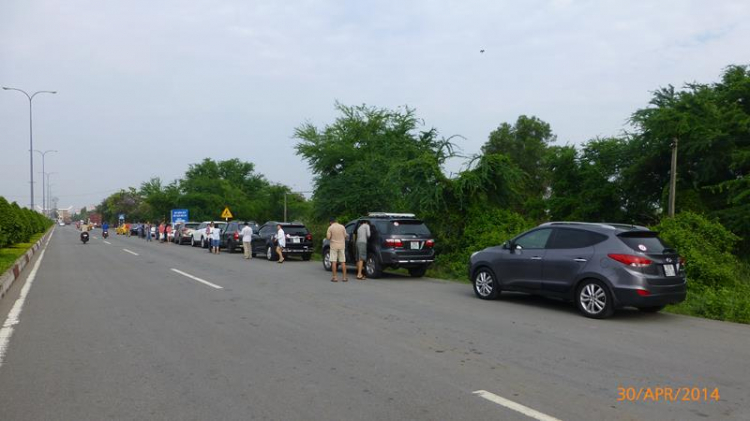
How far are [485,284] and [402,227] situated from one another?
14.1 feet

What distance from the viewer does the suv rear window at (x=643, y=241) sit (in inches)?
349

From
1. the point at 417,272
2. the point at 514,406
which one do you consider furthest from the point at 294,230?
the point at 514,406

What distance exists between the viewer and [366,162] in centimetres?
2720

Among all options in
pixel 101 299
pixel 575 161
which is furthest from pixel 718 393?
pixel 575 161

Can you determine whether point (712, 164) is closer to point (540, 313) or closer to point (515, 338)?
point (540, 313)

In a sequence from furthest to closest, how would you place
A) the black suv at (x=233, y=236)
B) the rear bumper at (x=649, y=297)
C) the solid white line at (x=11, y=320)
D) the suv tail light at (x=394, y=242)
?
the black suv at (x=233, y=236) → the suv tail light at (x=394, y=242) → the rear bumper at (x=649, y=297) → the solid white line at (x=11, y=320)

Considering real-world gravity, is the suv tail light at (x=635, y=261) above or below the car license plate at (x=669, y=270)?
above

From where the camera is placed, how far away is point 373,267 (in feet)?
50.1

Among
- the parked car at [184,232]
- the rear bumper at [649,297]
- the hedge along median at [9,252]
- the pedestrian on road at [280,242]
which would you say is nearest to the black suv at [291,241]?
the pedestrian on road at [280,242]

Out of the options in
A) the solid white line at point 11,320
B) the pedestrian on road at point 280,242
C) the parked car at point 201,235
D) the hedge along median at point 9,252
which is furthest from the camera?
the parked car at point 201,235

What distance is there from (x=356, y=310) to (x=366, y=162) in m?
17.9

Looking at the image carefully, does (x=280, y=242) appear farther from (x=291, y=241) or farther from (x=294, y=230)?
(x=294, y=230)

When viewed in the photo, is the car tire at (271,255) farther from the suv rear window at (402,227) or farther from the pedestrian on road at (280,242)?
the suv rear window at (402,227)

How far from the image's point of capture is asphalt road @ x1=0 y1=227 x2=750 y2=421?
4.80m
